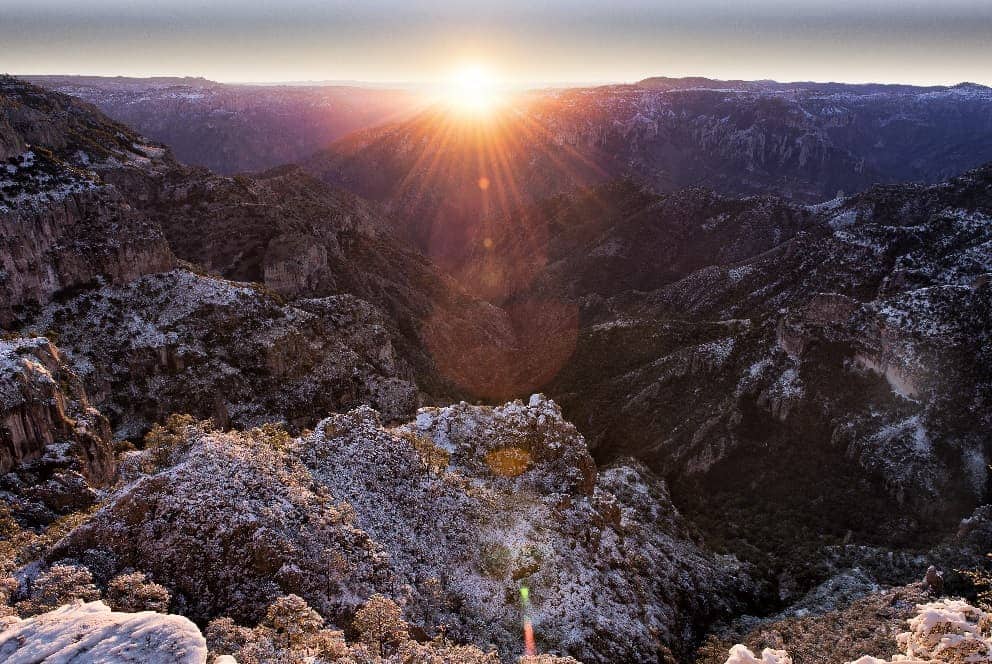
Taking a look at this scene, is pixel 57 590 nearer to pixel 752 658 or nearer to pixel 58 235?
pixel 752 658

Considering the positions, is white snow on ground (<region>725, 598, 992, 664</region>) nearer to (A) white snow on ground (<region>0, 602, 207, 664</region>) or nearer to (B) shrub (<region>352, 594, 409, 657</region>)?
(B) shrub (<region>352, 594, 409, 657</region>)

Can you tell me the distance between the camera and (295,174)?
15588 cm

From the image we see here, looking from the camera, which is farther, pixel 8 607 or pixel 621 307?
pixel 621 307

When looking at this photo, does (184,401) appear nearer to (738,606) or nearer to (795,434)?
(738,606)

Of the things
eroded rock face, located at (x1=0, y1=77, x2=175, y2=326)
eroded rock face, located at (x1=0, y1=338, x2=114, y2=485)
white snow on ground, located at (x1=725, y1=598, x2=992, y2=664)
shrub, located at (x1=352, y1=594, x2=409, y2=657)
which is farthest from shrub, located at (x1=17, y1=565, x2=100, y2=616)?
eroded rock face, located at (x1=0, y1=77, x2=175, y2=326)

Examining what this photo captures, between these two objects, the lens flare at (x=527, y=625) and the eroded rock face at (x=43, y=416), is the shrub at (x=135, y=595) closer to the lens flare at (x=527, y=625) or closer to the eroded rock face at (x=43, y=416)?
the lens flare at (x=527, y=625)

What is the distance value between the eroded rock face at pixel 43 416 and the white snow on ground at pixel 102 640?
2371cm

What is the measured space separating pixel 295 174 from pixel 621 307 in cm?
9646

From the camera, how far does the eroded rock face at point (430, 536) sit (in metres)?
24.2

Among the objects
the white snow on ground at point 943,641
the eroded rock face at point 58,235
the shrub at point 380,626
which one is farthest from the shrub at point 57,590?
the eroded rock face at point 58,235

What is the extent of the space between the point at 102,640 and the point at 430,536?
18.9m

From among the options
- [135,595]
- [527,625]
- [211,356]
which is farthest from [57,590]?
[211,356]

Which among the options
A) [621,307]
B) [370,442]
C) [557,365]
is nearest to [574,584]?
[370,442]

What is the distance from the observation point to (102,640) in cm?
1603
